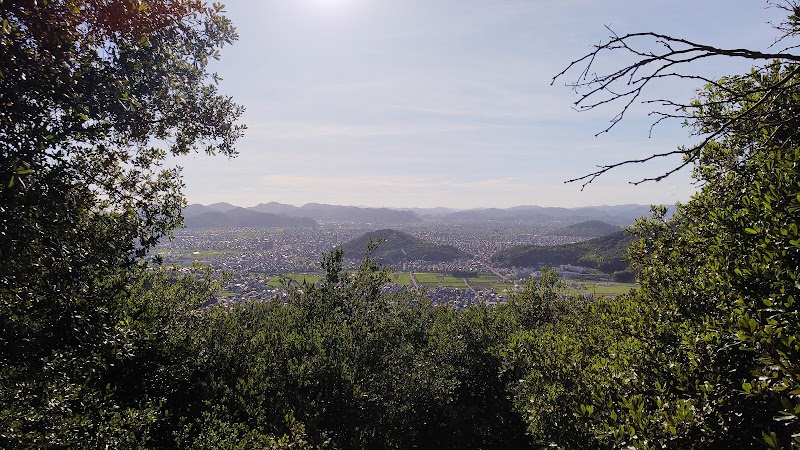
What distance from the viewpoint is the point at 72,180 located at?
8195 millimetres

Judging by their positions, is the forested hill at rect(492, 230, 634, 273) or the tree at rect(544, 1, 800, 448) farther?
the forested hill at rect(492, 230, 634, 273)

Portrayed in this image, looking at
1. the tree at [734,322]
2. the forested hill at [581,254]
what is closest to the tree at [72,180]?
the tree at [734,322]

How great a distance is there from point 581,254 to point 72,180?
16290cm

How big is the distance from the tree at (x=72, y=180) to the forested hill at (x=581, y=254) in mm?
130677

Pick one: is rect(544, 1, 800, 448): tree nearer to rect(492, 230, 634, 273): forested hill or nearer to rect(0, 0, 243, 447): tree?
rect(0, 0, 243, 447): tree

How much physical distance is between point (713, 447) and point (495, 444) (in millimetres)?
15193

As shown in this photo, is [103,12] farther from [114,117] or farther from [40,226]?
[40,226]

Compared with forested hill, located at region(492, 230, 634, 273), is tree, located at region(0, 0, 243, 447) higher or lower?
higher

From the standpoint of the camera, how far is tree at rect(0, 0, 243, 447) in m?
6.50

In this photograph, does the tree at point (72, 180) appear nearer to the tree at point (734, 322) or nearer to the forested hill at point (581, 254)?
the tree at point (734, 322)

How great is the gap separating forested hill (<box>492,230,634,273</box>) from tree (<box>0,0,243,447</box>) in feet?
429

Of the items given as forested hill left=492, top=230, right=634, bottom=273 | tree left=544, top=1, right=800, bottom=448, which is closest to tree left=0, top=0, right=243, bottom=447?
tree left=544, top=1, right=800, bottom=448

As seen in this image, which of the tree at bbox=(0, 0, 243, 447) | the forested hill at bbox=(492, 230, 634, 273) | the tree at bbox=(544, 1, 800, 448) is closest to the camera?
the tree at bbox=(544, 1, 800, 448)

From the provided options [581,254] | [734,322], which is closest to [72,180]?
[734,322]
